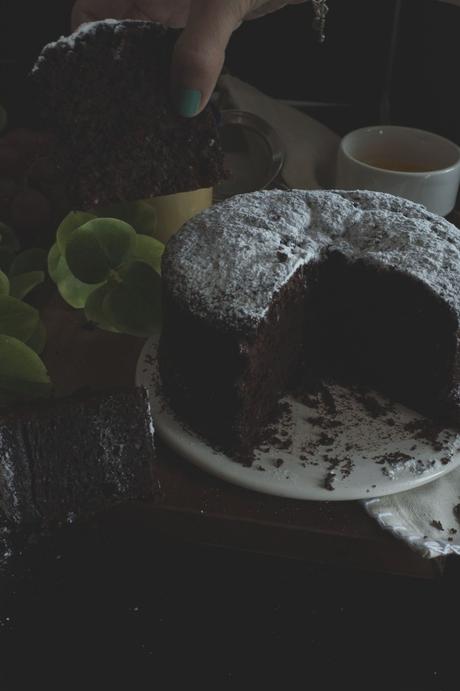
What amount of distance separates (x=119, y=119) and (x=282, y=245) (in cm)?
38

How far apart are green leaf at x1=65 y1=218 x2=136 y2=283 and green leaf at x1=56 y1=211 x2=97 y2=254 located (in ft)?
0.21

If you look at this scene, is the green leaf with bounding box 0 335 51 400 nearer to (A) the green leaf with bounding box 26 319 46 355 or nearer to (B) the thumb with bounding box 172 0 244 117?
(A) the green leaf with bounding box 26 319 46 355

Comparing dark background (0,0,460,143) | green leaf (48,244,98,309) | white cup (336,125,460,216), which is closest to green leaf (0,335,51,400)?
green leaf (48,244,98,309)

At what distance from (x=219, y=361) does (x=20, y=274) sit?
0.50 meters

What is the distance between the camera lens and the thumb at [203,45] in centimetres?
132

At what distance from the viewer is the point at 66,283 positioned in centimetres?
156

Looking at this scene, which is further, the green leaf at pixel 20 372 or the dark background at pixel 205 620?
the green leaf at pixel 20 372

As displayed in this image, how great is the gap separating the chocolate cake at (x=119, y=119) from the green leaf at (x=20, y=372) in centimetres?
35

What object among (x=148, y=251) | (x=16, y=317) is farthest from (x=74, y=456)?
(x=148, y=251)

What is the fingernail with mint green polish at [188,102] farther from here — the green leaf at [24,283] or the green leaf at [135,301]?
the green leaf at [24,283]

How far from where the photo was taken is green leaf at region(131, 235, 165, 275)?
1.57 meters

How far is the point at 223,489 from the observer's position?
1312mm

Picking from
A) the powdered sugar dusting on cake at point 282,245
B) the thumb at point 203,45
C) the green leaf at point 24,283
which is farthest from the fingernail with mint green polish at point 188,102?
the green leaf at point 24,283

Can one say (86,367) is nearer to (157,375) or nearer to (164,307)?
(157,375)
